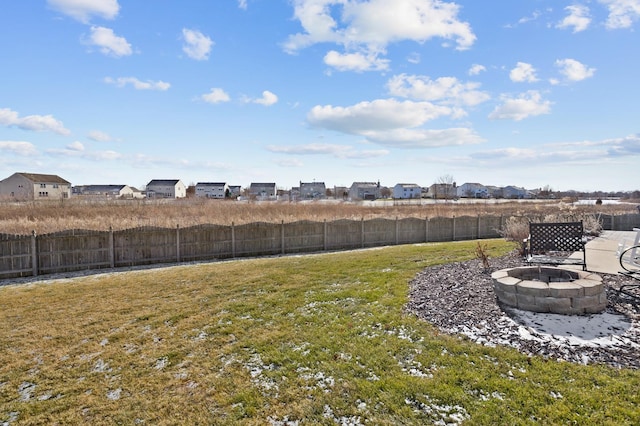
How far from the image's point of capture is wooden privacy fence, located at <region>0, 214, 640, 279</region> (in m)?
9.93

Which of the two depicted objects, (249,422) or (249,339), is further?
(249,339)

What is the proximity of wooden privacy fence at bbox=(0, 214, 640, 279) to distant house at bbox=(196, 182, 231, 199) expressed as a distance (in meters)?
62.6

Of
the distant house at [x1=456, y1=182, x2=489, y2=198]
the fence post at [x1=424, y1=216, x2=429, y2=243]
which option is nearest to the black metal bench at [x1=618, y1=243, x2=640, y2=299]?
the fence post at [x1=424, y1=216, x2=429, y2=243]

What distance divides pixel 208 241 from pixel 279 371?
9.59 m

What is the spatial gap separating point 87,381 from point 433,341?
12.4ft

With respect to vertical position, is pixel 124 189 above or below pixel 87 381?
above

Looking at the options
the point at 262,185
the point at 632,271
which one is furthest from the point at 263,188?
the point at 632,271

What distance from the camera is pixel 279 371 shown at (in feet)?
11.8

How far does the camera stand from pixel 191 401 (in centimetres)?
317

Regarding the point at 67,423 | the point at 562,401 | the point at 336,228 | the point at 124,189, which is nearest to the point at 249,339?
the point at 67,423

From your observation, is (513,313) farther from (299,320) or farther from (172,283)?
(172,283)

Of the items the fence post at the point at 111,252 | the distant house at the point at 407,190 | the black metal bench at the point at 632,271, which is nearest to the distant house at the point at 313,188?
the distant house at the point at 407,190

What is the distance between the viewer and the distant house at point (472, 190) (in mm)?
84812

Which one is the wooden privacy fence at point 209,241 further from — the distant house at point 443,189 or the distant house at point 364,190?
the distant house at point 364,190
